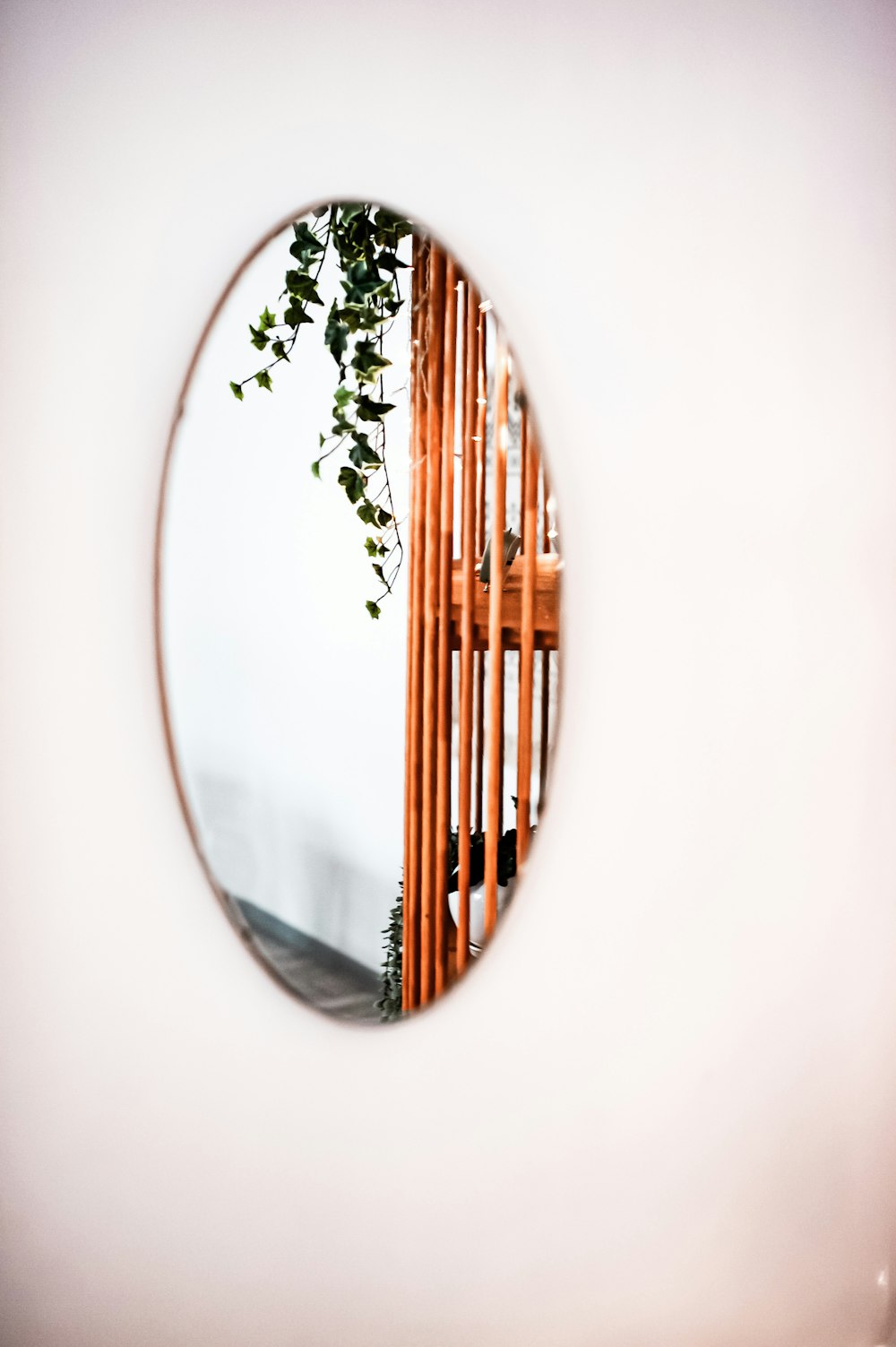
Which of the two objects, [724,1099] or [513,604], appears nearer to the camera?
[513,604]

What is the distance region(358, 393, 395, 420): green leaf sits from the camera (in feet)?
2.81

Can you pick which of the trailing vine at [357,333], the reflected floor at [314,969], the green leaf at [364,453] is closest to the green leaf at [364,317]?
the trailing vine at [357,333]

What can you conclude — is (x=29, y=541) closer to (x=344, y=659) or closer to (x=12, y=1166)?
(x=344, y=659)

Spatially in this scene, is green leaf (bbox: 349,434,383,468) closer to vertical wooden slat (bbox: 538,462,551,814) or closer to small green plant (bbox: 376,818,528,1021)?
vertical wooden slat (bbox: 538,462,551,814)

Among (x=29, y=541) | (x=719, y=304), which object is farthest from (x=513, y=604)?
(x=29, y=541)

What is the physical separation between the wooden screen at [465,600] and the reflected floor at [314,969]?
77mm

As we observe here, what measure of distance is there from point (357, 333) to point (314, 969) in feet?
2.13

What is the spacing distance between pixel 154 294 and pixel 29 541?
285 mm

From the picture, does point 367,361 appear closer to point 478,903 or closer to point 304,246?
point 304,246

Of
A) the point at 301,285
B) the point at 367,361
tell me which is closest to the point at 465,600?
the point at 367,361

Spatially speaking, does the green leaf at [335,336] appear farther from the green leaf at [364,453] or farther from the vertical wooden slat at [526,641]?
the vertical wooden slat at [526,641]

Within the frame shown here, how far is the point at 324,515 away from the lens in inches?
34.5

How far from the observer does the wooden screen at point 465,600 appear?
847 mm

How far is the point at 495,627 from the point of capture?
857 millimetres
